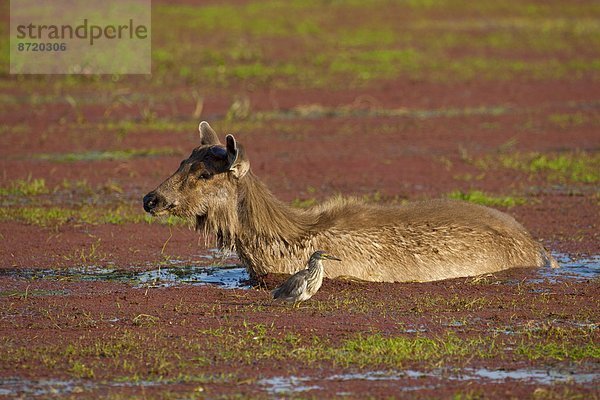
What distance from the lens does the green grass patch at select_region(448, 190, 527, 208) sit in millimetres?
15141

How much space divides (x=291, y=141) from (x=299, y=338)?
12397 mm

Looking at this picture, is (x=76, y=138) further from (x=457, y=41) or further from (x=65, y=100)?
(x=457, y=41)

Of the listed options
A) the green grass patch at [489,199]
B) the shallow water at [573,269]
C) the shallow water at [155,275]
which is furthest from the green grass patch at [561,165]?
the shallow water at [155,275]

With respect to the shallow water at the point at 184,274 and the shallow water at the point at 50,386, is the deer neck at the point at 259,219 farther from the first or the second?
the shallow water at the point at 50,386

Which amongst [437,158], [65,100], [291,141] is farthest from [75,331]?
[65,100]

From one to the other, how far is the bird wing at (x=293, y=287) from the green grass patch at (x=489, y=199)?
5760mm

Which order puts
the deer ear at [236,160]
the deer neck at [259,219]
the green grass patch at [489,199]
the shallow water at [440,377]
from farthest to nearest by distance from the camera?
the green grass patch at [489,199]
the deer neck at [259,219]
the deer ear at [236,160]
the shallow water at [440,377]

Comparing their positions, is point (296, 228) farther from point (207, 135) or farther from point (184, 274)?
point (184, 274)

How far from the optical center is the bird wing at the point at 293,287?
9.73 m

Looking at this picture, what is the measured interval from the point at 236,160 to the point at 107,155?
30.9 feet

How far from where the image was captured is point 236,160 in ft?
34.2

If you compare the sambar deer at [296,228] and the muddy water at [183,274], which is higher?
the sambar deer at [296,228]

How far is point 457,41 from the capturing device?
1401 inches

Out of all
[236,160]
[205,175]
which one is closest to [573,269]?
[236,160]
